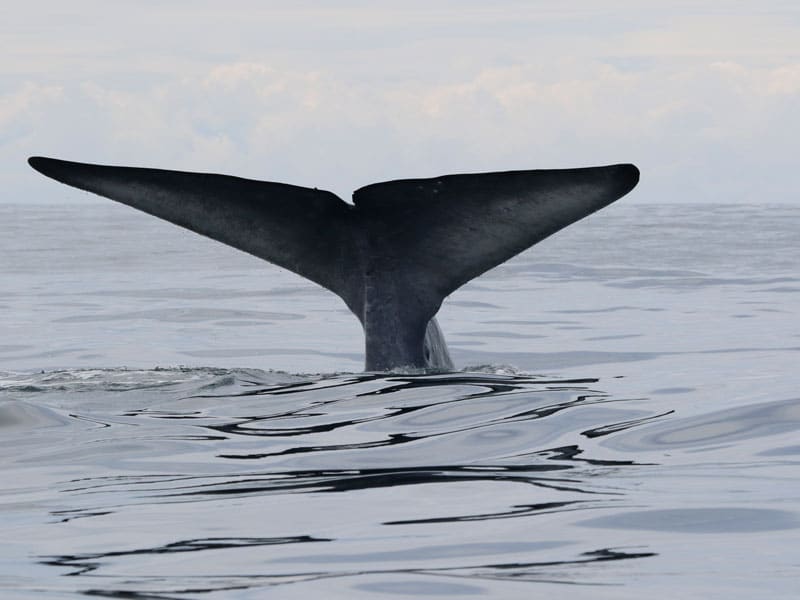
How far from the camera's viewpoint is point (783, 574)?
460cm

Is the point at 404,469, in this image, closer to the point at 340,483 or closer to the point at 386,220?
the point at 340,483

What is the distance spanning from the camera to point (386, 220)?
28.2ft

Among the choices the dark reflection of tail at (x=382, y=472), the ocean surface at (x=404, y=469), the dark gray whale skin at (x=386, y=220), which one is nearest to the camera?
the ocean surface at (x=404, y=469)

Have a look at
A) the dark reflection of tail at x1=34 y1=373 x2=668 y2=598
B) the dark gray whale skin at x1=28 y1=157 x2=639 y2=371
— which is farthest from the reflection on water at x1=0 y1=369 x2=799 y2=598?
the dark gray whale skin at x1=28 y1=157 x2=639 y2=371

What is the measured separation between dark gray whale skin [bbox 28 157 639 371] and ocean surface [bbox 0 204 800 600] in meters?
0.63

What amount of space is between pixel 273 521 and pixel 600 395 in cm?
435

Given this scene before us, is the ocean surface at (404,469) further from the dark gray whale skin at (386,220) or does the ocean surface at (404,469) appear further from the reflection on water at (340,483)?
the dark gray whale skin at (386,220)

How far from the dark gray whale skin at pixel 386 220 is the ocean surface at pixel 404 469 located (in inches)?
24.9

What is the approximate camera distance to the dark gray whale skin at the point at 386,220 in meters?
7.89

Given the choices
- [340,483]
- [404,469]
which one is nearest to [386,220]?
[404,469]

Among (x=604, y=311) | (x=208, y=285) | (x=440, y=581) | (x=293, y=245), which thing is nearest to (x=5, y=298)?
(x=208, y=285)

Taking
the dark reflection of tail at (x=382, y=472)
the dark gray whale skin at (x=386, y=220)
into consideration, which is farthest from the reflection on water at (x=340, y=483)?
the dark gray whale skin at (x=386, y=220)

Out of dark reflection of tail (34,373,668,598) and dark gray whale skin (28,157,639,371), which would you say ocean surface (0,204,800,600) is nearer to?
dark reflection of tail (34,373,668,598)

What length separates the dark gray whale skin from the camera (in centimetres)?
789
